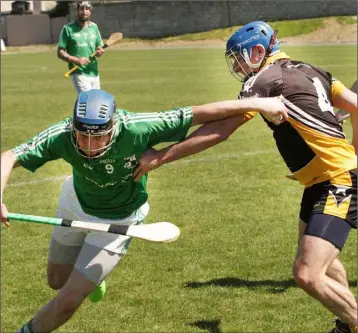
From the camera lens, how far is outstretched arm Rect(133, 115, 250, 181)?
461cm

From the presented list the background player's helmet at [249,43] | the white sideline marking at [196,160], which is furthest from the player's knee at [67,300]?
the white sideline marking at [196,160]

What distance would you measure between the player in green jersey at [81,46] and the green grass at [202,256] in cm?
166

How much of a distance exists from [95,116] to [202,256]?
3.11m

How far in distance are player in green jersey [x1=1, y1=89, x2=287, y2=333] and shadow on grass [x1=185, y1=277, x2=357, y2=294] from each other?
1539mm

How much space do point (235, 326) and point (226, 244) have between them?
6.26 feet

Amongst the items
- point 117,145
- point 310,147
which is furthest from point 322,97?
point 117,145

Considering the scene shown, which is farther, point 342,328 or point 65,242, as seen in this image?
point 65,242

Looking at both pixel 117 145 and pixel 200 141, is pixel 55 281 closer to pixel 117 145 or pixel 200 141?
pixel 117 145

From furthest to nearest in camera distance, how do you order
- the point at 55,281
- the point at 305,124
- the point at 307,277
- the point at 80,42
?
the point at 80,42, the point at 55,281, the point at 305,124, the point at 307,277

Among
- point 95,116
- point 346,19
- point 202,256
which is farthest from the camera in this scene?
point 346,19

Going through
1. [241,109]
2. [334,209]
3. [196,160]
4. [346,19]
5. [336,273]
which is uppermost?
[241,109]

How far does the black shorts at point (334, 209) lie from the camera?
4809mm

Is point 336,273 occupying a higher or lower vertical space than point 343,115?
lower

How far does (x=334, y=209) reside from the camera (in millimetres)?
4879
